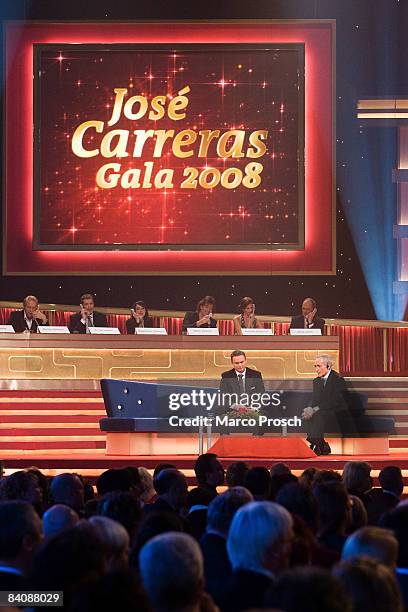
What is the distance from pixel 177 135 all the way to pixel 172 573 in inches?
594

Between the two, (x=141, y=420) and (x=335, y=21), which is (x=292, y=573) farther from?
(x=335, y=21)

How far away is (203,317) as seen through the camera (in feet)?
49.3

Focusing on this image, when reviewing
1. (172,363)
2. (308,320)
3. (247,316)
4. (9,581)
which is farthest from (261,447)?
(9,581)

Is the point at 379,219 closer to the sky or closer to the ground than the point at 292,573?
closer to the sky

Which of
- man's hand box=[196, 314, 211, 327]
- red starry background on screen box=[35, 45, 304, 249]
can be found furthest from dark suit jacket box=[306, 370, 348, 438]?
red starry background on screen box=[35, 45, 304, 249]

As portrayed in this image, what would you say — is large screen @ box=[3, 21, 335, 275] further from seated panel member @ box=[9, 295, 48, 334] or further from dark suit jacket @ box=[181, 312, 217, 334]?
seated panel member @ box=[9, 295, 48, 334]

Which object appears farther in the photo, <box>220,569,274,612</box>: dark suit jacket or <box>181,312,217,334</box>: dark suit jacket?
<box>181,312,217,334</box>: dark suit jacket

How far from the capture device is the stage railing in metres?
17.0

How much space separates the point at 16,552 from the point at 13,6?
15.0 metres

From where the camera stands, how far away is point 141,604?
2.25 m

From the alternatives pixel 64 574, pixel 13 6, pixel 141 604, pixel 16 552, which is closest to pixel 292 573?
pixel 141 604

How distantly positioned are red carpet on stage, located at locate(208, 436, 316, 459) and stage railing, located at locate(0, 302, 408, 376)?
6.30 m

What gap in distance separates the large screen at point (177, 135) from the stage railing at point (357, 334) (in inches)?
26.3

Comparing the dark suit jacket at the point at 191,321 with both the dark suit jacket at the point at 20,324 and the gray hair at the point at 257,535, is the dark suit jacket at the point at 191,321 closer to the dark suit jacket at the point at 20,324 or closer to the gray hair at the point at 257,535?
the dark suit jacket at the point at 20,324
